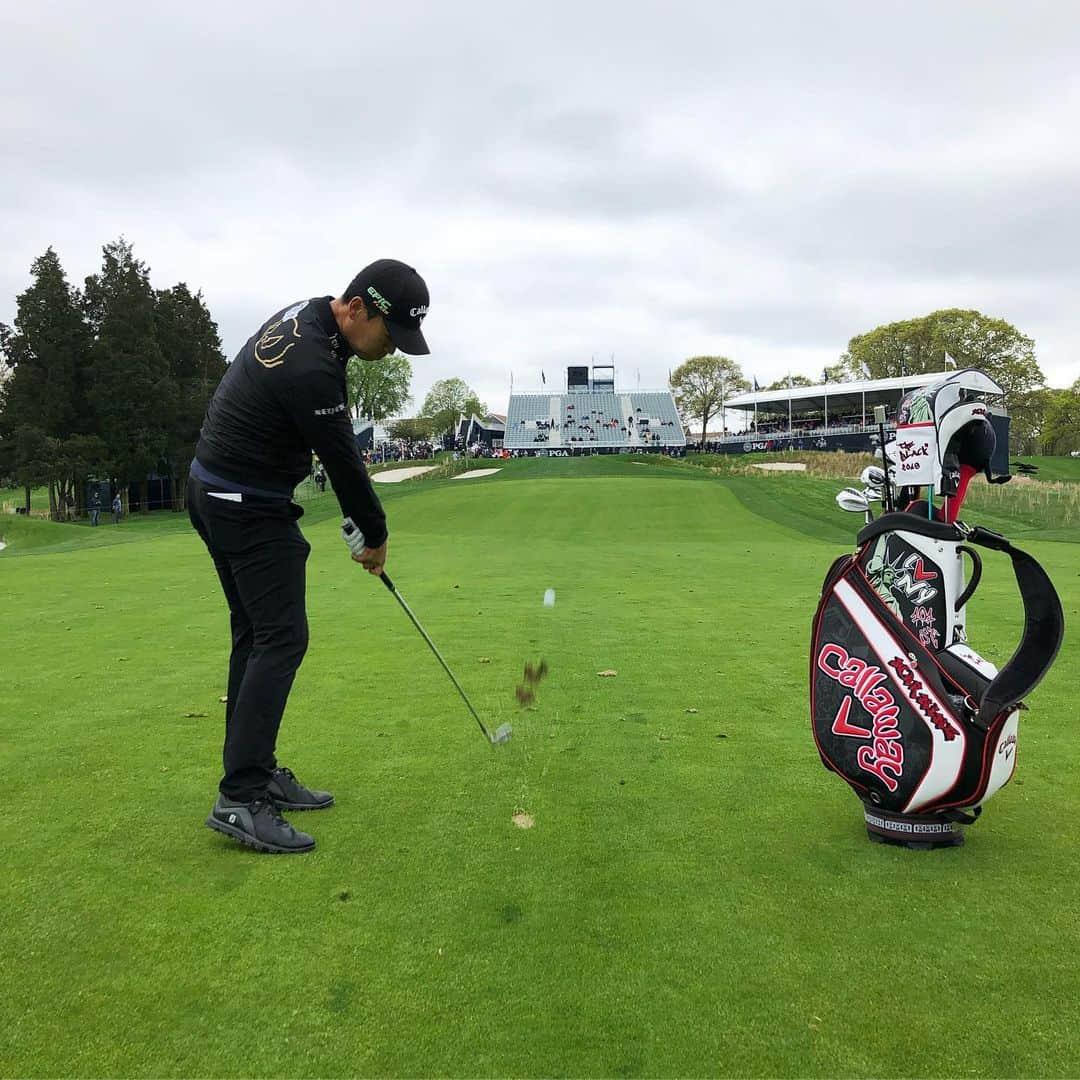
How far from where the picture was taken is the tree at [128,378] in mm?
37281

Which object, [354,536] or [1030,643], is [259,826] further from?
[1030,643]

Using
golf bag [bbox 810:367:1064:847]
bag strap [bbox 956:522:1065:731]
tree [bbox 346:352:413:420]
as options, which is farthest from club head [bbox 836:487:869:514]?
tree [bbox 346:352:413:420]

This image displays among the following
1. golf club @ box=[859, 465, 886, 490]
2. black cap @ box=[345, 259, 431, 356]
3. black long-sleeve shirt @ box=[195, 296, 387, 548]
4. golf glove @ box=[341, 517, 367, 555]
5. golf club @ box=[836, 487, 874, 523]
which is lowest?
golf glove @ box=[341, 517, 367, 555]

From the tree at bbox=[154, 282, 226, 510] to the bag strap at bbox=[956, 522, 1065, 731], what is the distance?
130 feet

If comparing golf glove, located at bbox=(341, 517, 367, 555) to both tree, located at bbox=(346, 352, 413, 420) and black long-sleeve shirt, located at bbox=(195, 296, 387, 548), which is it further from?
tree, located at bbox=(346, 352, 413, 420)

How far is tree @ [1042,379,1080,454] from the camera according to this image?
2938 inches

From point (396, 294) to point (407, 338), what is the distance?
18cm

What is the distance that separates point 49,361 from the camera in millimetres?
37031

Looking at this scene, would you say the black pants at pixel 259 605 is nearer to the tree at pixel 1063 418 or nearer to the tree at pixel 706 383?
the tree at pixel 1063 418

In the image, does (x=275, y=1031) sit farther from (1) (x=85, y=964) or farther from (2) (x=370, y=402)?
(2) (x=370, y=402)

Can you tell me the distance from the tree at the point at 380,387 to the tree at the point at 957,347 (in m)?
49.4

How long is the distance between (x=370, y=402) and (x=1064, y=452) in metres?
71.3

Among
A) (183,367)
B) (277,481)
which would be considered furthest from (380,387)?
(277,481)

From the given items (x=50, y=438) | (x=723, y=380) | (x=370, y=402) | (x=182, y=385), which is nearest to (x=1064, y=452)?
(x=723, y=380)
